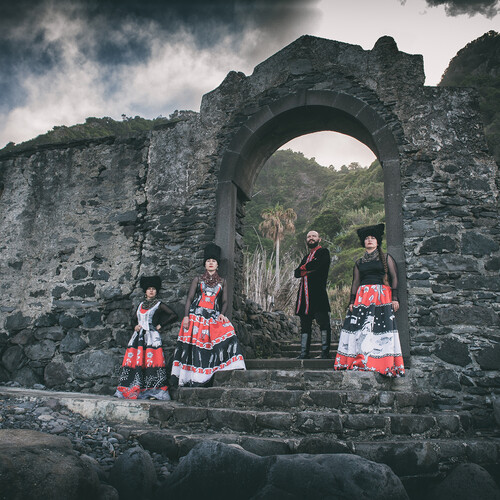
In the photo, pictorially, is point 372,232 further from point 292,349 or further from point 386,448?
point 292,349

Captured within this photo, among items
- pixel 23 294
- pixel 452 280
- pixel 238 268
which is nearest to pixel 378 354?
pixel 452 280

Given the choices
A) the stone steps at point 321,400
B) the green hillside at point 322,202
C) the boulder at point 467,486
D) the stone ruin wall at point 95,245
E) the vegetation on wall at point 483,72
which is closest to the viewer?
the boulder at point 467,486

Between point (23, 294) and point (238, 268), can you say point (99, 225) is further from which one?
point (238, 268)

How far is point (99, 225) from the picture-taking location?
6.64 meters

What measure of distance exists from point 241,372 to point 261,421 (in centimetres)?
86

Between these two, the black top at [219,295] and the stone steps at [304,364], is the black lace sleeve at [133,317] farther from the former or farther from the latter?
the stone steps at [304,364]

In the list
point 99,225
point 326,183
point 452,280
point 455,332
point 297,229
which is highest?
point 326,183

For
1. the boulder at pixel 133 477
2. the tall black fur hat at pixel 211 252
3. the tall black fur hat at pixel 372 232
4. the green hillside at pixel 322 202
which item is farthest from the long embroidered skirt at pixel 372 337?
the green hillside at pixel 322 202

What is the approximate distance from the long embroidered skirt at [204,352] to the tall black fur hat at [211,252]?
0.75 metres

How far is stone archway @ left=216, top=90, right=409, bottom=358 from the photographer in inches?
212

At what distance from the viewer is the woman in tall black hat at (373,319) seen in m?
4.40

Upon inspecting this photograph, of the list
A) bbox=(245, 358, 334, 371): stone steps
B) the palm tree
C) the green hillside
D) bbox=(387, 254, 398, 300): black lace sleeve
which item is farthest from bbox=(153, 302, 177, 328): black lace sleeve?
the green hillside

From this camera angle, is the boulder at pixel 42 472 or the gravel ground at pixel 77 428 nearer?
the boulder at pixel 42 472

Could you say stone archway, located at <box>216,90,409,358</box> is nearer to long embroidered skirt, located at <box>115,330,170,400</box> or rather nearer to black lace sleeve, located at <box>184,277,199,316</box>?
black lace sleeve, located at <box>184,277,199,316</box>
